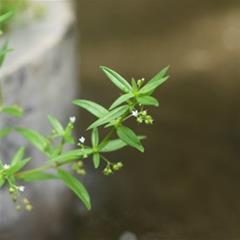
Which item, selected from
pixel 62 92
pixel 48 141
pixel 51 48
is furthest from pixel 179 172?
pixel 48 141

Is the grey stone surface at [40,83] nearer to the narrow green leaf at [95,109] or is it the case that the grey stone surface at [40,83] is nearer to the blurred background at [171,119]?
the blurred background at [171,119]

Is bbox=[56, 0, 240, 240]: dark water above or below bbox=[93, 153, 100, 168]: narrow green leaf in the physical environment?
above

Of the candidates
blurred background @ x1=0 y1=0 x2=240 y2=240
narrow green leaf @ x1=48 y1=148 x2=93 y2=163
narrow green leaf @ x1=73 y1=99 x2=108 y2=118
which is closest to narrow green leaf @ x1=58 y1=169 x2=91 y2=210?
narrow green leaf @ x1=48 y1=148 x2=93 y2=163

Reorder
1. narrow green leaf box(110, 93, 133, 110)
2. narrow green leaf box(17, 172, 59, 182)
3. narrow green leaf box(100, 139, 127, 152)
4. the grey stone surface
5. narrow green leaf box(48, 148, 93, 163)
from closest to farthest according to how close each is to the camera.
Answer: narrow green leaf box(110, 93, 133, 110), narrow green leaf box(48, 148, 93, 163), narrow green leaf box(100, 139, 127, 152), narrow green leaf box(17, 172, 59, 182), the grey stone surface

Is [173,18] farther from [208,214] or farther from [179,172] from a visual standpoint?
[208,214]

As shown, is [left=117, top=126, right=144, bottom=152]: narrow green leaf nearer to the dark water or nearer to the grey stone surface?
the grey stone surface

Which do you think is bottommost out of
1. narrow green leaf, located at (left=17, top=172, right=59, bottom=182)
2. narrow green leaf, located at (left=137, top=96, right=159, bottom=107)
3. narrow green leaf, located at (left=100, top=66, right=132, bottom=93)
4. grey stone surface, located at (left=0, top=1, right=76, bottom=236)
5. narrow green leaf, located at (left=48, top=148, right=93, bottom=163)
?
narrow green leaf, located at (left=48, top=148, right=93, bottom=163)

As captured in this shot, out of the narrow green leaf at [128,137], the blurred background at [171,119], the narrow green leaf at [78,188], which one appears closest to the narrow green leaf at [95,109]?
the narrow green leaf at [128,137]

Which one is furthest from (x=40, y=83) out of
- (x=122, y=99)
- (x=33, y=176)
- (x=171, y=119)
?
(x=122, y=99)
